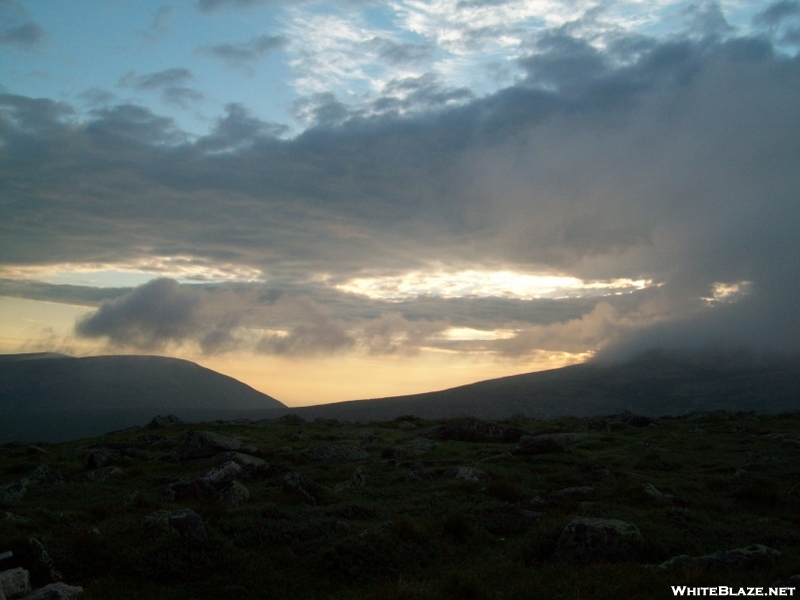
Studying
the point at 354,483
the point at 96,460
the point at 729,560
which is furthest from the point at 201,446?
the point at 729,560

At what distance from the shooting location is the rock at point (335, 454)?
98.6 ft

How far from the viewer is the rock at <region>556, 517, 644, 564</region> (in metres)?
12.3

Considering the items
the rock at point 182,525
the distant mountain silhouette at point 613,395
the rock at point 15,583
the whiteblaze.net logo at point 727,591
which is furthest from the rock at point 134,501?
the distant mountain silhouette at point 613,395

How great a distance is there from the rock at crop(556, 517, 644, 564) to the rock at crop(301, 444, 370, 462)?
61.5 feet

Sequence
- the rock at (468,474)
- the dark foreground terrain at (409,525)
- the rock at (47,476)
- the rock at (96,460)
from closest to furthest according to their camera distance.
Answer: the dark foreground terrain at (409,525), the rock at (468,474), the rock at (47,476), the rock at (96,460)

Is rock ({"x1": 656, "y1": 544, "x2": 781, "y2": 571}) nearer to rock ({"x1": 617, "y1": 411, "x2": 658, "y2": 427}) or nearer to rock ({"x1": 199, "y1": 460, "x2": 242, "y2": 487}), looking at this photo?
rock ({"x1": 199, "y1": 460, "x2": 242, "y2": 487})

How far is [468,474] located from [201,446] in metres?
15.4

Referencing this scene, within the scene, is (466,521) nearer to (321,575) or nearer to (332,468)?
(321,575)

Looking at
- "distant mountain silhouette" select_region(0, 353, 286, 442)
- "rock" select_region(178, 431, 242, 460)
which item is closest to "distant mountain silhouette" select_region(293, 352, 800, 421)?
"distant mountain silhouette" select_region(0, 353, 286, 442)

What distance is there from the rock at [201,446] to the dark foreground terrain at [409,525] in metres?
0.07

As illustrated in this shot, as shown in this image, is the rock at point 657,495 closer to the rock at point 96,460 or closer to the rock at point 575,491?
the rock at point 575,491

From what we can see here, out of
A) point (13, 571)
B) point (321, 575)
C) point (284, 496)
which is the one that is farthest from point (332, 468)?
point (13, 571)

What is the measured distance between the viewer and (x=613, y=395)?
116 m

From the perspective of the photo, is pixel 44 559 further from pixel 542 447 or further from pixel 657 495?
pixel 542 447
